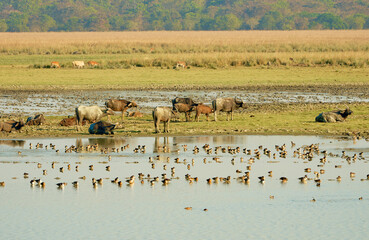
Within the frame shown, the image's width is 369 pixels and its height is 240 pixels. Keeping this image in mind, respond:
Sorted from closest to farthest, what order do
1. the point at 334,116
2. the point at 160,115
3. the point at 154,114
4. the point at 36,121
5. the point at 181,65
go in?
the point at 154,114, the point at 160,115, the point at 36,121, the point at 334,116, the point at 181,65

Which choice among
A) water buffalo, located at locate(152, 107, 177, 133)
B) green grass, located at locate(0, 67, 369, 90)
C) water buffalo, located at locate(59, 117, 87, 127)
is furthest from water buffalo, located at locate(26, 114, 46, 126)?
green grass, located at locate(0, 67, 369, 90)

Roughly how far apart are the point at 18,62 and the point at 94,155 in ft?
142

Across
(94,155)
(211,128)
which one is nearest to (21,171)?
(94,155)

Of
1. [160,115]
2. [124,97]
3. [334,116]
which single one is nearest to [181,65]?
[124,97]

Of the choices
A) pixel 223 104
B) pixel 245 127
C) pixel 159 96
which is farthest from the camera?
pixel 159 96

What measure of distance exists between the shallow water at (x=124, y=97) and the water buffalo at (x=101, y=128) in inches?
226

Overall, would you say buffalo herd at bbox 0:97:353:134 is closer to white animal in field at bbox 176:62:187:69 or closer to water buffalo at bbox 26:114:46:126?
water buffalo at bbox 26:114:46:126

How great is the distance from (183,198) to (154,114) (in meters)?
8.44

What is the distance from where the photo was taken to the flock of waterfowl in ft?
55.7

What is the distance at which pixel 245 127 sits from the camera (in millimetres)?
25688

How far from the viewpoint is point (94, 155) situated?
20.6 metres

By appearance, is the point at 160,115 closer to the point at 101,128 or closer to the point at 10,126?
the point at 101,128

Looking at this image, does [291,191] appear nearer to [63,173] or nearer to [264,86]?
[63,173]

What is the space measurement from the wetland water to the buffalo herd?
7.62 feet
